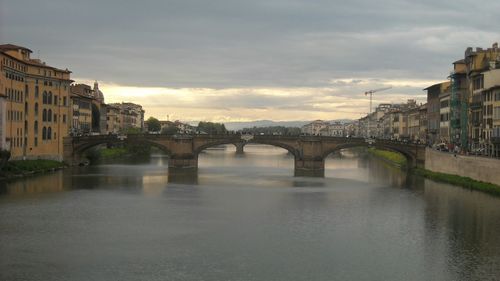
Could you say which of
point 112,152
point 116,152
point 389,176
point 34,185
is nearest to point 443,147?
point 389,176

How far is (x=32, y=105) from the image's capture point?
7731 cm

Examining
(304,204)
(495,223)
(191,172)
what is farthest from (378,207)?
(191,172)

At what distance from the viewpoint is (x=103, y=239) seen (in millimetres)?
36625

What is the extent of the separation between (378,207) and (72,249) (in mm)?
24884

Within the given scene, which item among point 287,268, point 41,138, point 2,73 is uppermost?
point 2,73

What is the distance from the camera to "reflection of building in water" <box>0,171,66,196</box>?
55.6 m

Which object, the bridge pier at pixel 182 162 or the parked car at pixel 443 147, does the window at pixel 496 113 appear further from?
the bridge pier at pixel 182 162

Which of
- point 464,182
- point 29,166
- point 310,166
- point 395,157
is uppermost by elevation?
point 395,157

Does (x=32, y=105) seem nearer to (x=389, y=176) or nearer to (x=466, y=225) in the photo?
(x=389, y=176)

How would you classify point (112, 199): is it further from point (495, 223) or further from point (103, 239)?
point (495, 223)

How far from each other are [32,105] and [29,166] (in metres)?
9.37

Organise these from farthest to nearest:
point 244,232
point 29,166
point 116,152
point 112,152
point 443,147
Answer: point 116,152 → point 112,152 → point 443,147 → point 29,166 → point 244,232

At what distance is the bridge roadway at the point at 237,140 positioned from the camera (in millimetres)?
85500

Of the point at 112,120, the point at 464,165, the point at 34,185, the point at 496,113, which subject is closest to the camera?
the point at 34,185
